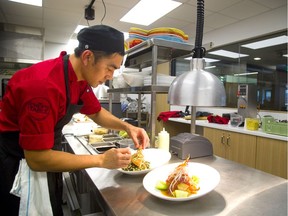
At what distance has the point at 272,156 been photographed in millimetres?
2727

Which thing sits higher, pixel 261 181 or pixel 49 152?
pixel 49 152

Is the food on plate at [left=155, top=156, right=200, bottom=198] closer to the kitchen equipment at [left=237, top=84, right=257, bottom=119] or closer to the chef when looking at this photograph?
the chef

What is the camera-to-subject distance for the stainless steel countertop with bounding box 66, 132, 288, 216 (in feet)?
2.83

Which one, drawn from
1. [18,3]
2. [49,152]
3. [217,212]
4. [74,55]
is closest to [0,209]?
[49,152]

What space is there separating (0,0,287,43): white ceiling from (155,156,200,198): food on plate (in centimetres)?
319

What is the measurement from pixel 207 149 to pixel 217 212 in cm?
76

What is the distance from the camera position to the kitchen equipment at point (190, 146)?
1493 mm

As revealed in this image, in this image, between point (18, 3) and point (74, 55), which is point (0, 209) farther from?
point (18, 3)

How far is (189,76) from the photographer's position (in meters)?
1.24

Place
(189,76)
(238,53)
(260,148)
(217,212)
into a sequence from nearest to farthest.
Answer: (217,212) < (189,76) < (260,148) < (238,53)

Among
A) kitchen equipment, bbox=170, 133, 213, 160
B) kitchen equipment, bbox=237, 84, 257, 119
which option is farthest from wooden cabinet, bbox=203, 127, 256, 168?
kitchen equipment, bbox=170, 133, 213, 160

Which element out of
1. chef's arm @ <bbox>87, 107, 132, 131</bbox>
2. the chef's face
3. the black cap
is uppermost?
the black cap

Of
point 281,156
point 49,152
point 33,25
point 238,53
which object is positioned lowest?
point 281,156

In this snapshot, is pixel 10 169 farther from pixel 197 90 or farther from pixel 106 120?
pixel 197 90
